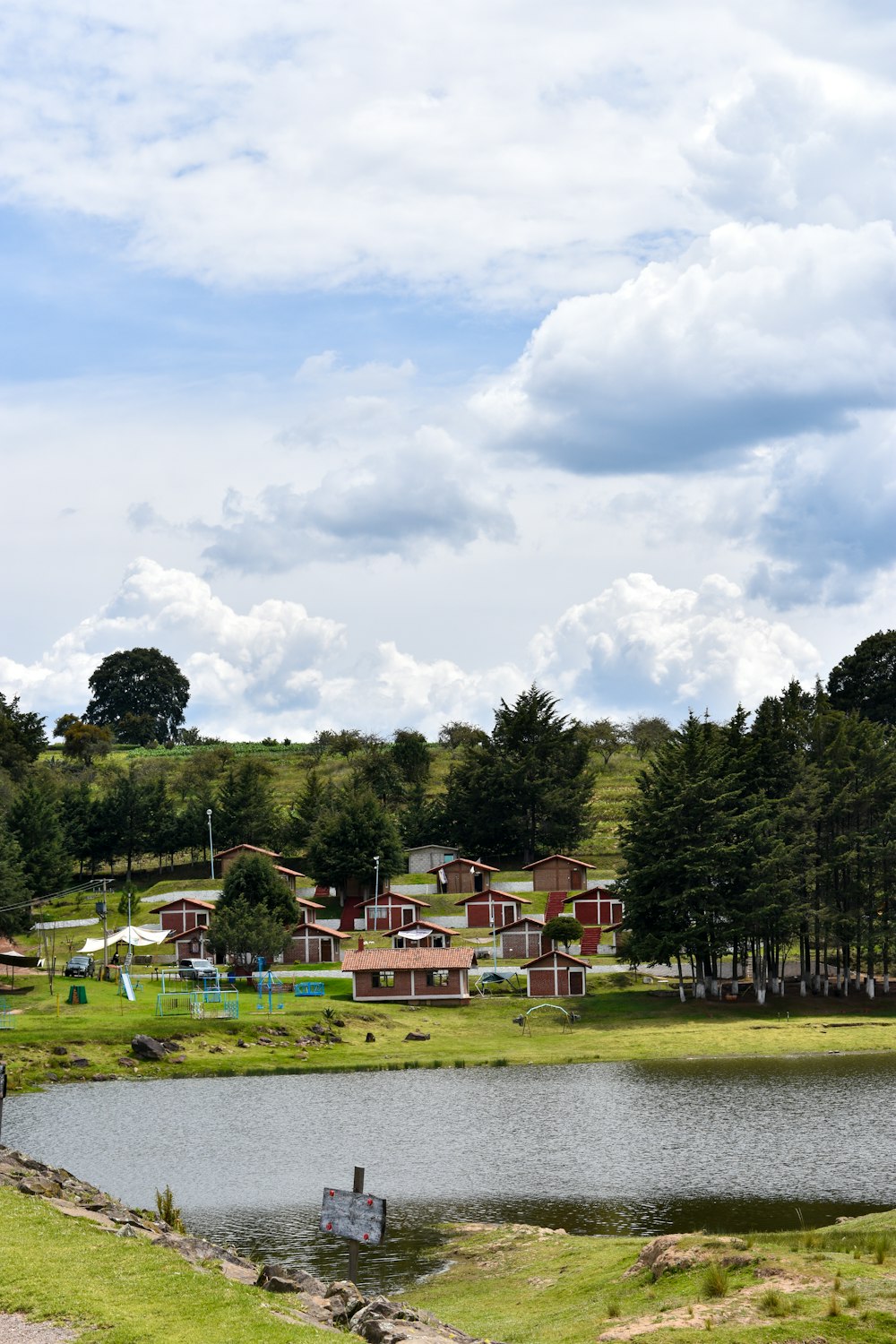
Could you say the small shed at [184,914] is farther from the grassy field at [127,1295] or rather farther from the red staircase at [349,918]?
the grassy field at [127,1295]

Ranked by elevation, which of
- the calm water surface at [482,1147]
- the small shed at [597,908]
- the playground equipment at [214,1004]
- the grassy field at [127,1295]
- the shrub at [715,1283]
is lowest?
the calm water surface at [482,1147]

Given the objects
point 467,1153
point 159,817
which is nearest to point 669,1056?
point 467,1153

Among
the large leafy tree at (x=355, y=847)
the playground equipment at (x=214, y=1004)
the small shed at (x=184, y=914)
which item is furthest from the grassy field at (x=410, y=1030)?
the large leafy tree at (x=355, y=847)

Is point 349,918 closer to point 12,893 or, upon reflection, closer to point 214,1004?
point 12,893

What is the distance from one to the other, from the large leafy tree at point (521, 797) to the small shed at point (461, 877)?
900 centimetres

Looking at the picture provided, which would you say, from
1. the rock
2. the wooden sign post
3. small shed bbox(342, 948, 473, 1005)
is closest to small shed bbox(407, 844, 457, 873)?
small shed bbox(342, 948, 473, 1005)

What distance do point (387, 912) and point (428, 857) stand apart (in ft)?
71.3

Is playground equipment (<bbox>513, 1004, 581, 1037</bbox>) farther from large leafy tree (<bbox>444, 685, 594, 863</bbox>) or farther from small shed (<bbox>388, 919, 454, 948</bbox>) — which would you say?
large leafy tree (<bbox>444, 685, 594, 863</bbox>)

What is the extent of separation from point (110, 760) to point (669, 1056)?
132 m

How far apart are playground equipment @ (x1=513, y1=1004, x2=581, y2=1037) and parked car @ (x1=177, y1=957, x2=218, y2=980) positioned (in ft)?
65.1

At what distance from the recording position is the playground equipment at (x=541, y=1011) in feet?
266

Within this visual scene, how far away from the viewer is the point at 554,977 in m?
90.6

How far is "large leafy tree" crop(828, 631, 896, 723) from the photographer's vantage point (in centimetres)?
15538

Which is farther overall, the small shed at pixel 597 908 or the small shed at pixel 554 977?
the small shed at pixel 597 908
